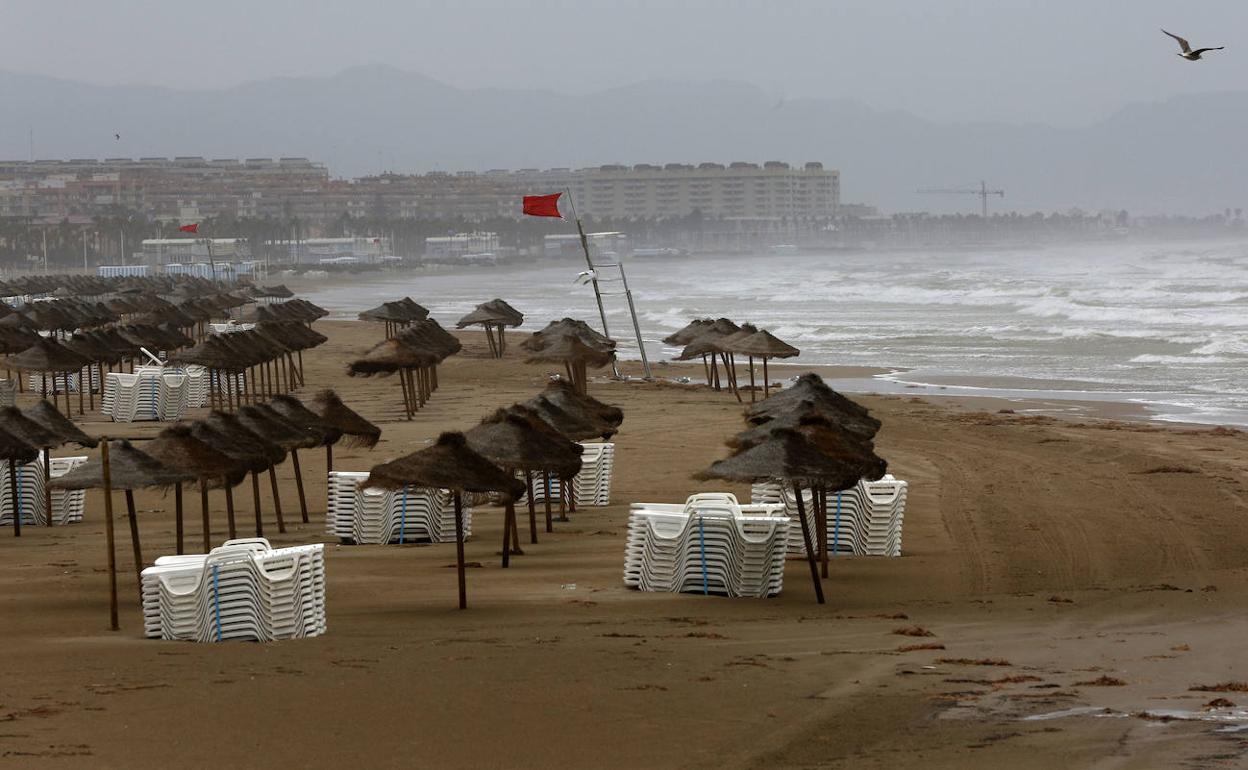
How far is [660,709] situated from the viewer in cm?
953

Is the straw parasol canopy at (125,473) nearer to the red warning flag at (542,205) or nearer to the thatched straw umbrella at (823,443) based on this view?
the thatched straw umbrella at (823,443)

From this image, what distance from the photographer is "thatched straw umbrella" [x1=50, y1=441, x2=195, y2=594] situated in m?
12.9

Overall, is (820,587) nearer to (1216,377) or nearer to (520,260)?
(1216,377)

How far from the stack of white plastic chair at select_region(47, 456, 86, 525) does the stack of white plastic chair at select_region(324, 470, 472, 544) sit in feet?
10.6

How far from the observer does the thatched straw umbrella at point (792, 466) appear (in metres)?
13.1

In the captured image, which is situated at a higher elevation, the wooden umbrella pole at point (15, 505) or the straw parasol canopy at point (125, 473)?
the straw parasol canopy at point (125, 473)

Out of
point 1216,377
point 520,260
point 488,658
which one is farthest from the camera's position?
point 520,260

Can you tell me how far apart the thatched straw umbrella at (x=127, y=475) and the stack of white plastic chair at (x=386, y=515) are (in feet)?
10.4

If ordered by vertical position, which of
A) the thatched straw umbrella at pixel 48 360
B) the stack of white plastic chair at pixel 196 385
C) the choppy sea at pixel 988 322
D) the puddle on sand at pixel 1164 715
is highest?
the thatched straw umbrella at pixel 48 360

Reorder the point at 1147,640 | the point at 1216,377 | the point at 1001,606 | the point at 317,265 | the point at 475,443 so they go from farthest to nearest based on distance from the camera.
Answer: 1. the point at 317,265
2. the point at 1216,377
3. the point at 475,443
4. the point at 1001,606
5. the point at 1147,640

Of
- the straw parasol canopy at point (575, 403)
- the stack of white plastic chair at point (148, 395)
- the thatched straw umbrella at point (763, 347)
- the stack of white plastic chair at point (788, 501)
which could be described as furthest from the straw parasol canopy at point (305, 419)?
the thatched straw umbrella at point (763, 347)

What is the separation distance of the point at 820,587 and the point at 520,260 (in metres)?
187

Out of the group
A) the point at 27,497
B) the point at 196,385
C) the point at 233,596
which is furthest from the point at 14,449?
the point at 196,385

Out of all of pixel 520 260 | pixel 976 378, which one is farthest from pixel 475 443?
pixel 520 260
